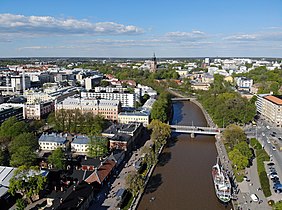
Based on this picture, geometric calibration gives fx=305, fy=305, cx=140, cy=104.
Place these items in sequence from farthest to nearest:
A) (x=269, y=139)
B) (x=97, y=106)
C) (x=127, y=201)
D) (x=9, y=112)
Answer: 1. (x=97, y=106)
2. (x=9, y=112)
3. (x=269, y=139)
4. (x=127, y=201)

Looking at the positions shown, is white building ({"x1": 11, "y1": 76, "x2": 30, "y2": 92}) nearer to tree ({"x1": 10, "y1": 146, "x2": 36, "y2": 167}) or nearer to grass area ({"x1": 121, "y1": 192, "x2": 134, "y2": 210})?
tree ({"x1": 10, "y1": 146, "x2": 36, "y2": 167})

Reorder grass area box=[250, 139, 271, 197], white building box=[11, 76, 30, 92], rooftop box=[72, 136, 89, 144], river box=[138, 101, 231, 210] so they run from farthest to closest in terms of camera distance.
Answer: white building box=[11, 76, 30, 92], rooftop box=[72, 136, 89, 144], grass area box=[250, 139, 271, 197], river box=[138, 101, 231, 210]

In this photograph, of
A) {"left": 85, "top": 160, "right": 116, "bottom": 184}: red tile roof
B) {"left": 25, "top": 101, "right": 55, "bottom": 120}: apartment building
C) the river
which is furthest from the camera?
{"left": 25, "top": 101, "right": 55, "bottom": 120}: apartment building

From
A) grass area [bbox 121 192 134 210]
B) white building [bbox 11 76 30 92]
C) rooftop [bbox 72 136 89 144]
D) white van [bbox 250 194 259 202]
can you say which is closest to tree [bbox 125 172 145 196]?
grass area [bbox 121 192 134 210]

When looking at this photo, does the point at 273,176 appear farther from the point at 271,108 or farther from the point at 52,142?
the point at 271,108

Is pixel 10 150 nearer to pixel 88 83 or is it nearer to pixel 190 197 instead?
pixel 190 197

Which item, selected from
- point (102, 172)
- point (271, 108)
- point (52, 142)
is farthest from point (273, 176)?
point (271, 108)
